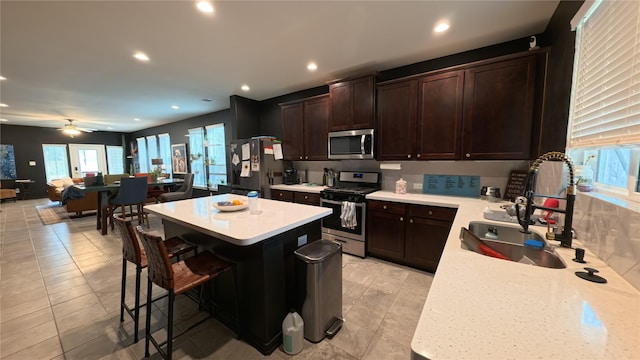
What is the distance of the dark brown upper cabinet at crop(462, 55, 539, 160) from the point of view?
2291 mm

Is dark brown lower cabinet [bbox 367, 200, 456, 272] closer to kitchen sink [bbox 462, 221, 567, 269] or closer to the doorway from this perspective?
kitchen sink [bbox 462, 221, 567, 269]

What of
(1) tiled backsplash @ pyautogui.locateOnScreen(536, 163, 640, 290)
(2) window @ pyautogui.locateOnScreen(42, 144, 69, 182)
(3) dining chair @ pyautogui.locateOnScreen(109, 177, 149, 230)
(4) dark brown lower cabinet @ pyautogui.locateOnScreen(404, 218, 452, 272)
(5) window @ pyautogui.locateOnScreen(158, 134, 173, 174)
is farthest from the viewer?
(2) window @ pyautogui.locateOnScreen(42, 144, 69, 182)

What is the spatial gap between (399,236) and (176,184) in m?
5.51

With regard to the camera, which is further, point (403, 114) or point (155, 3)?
point (403, 114)

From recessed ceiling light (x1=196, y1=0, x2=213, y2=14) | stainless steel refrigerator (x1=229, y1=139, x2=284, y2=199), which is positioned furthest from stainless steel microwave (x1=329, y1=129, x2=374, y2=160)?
recessed ceiling light (x1=196, y1=0, x2=213, y2=14)

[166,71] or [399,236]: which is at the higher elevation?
[166,71]

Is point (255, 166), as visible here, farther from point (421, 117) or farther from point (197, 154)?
point (197, 154)

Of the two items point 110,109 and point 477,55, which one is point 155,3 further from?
point 110,109

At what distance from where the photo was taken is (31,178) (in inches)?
314

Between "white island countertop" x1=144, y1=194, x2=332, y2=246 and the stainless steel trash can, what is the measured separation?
0.24m

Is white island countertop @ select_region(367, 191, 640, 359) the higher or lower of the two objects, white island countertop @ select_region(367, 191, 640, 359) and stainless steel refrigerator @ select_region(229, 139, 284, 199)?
the lower

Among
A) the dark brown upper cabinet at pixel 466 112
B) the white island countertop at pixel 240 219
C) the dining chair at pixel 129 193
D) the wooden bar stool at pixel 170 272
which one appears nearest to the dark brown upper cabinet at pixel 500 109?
the dark brown upper cabinet at pixel 466 112

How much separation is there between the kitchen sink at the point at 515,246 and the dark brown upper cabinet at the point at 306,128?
7.90ft

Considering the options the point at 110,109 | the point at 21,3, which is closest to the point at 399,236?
the point at 21,3
